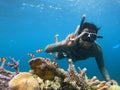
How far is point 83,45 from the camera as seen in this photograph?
6.48m

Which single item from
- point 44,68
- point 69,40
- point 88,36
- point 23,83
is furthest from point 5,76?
point 88,36

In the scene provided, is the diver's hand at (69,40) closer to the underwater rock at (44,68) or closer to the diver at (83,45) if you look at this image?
the diver at (83,45)

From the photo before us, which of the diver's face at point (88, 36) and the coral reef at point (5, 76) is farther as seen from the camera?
the diver's face at point (88, 36)

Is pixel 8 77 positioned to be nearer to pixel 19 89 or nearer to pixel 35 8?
pixel 19 89

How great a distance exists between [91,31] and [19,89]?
3626mm

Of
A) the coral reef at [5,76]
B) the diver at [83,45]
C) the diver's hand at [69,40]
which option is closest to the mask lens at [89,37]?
the diver at [83,45]

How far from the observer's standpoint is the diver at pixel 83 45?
605cm

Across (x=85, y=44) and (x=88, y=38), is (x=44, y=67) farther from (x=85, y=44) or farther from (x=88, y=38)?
(x=85, y=44)

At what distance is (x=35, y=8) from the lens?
34.4 m

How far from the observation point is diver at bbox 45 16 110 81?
6.05 m

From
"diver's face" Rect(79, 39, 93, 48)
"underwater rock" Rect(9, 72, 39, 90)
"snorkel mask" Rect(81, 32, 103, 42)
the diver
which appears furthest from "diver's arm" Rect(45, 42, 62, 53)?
"underwater rock" Rect(9, 72, 39, 90)

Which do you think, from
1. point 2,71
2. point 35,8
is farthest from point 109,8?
point 2,71

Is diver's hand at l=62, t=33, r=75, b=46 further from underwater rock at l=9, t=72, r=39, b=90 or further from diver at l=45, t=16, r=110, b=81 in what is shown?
underwater rock at l=9, t=72, r=39, b=90

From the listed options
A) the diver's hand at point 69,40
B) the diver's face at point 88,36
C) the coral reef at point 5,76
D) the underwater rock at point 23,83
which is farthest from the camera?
the diver's face at point 88,36
